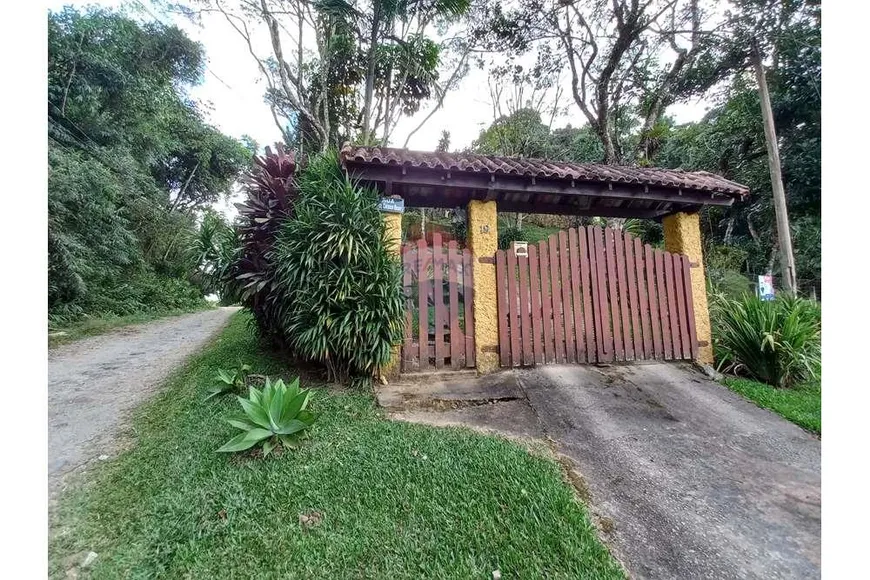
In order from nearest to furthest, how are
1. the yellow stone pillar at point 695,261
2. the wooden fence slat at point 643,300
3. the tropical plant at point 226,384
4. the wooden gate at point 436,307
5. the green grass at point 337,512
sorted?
the green grass at point 337,512 → the tropical plant at point 226,384 → the wooden gate at point 436,307 → the wooden fence slat at point 643,300 → the yellow stone pillar at point 695,261

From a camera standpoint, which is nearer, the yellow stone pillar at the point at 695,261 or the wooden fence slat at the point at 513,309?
the wooden fence slat at the point at 513,309

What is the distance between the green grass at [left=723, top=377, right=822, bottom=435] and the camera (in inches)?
124

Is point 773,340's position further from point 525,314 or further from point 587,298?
Answer: point 525,314

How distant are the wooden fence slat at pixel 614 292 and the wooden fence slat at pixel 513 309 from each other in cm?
134

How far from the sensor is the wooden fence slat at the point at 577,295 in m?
4.48

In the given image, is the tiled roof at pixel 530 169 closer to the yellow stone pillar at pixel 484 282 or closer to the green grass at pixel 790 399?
the yellow stone pillar at pixel 484 282

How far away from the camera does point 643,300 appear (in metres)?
4.67

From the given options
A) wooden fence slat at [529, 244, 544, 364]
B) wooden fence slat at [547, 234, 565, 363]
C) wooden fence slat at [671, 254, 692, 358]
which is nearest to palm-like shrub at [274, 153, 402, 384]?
wooden fence slat at [529, 244, 544, 364]

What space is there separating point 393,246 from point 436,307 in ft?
2.97

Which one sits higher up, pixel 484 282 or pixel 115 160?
pixel 115 160

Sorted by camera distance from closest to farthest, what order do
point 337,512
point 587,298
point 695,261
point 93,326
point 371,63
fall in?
point 337,512 → point 587,298 → point 695,261 → point 371,63 → point 93,326

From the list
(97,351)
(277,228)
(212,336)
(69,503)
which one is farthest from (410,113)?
(69,503)

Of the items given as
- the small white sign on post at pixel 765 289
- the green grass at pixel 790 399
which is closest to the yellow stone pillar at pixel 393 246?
the green grass at pixel 790 399

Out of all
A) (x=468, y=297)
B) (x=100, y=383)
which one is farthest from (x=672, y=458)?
(x=100, y=383)
